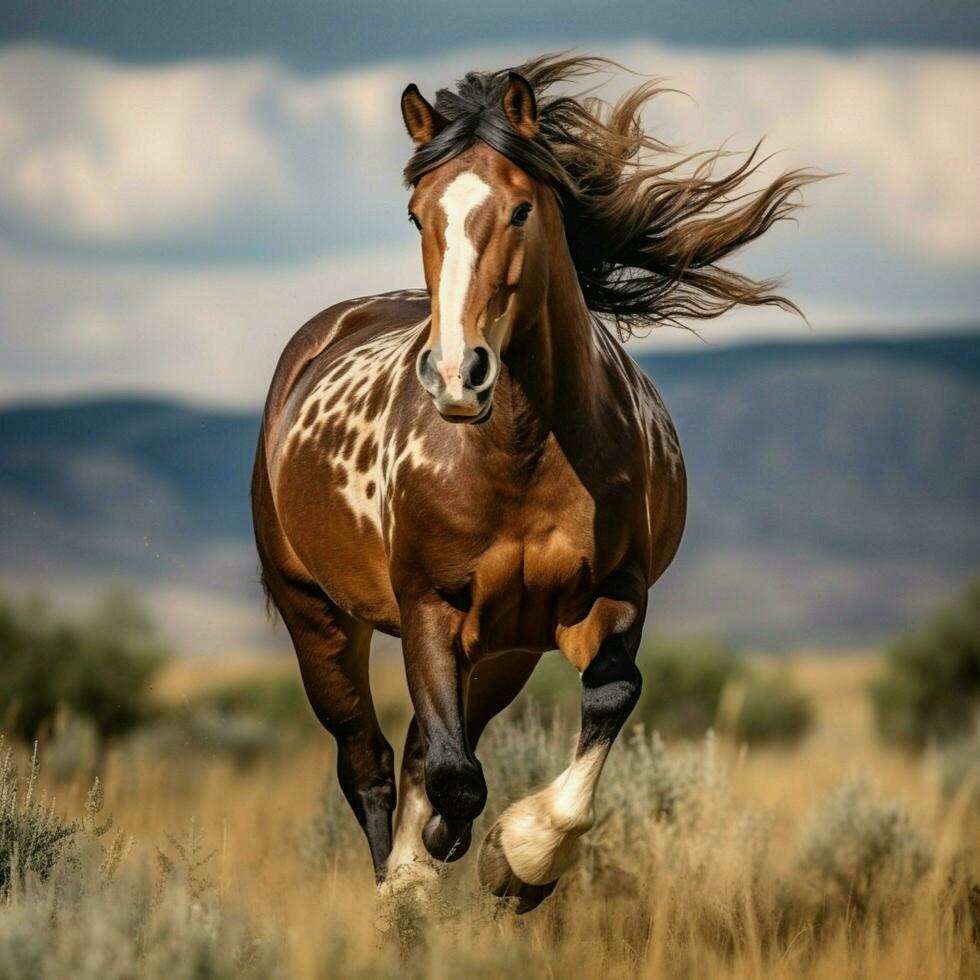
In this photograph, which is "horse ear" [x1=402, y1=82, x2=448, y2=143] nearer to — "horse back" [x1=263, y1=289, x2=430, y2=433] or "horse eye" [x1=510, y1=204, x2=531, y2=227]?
"horse eye" [x1=510, y1=204, x2=531, y2=227]

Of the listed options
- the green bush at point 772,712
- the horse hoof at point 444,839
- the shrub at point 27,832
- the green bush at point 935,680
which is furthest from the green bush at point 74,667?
the horse hoof at point 444,839

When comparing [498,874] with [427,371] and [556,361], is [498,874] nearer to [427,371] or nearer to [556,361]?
[556,361]

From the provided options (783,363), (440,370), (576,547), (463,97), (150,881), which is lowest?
(150,881)

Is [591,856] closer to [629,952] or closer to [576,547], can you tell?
[629,952]

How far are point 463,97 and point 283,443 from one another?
2.08 m

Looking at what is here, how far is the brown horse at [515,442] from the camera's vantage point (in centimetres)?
485

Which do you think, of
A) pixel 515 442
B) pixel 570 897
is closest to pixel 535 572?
pixel 515 442

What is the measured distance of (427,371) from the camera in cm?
449

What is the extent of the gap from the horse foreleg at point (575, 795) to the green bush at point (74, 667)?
10982 mm

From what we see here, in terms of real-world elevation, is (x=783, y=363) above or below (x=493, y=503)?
above

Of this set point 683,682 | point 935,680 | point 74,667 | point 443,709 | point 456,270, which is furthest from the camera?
point 683,682

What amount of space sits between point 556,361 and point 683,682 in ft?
52.9

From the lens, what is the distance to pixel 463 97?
5.30 meters

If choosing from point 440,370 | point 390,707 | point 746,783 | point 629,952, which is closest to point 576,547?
point 440,370
